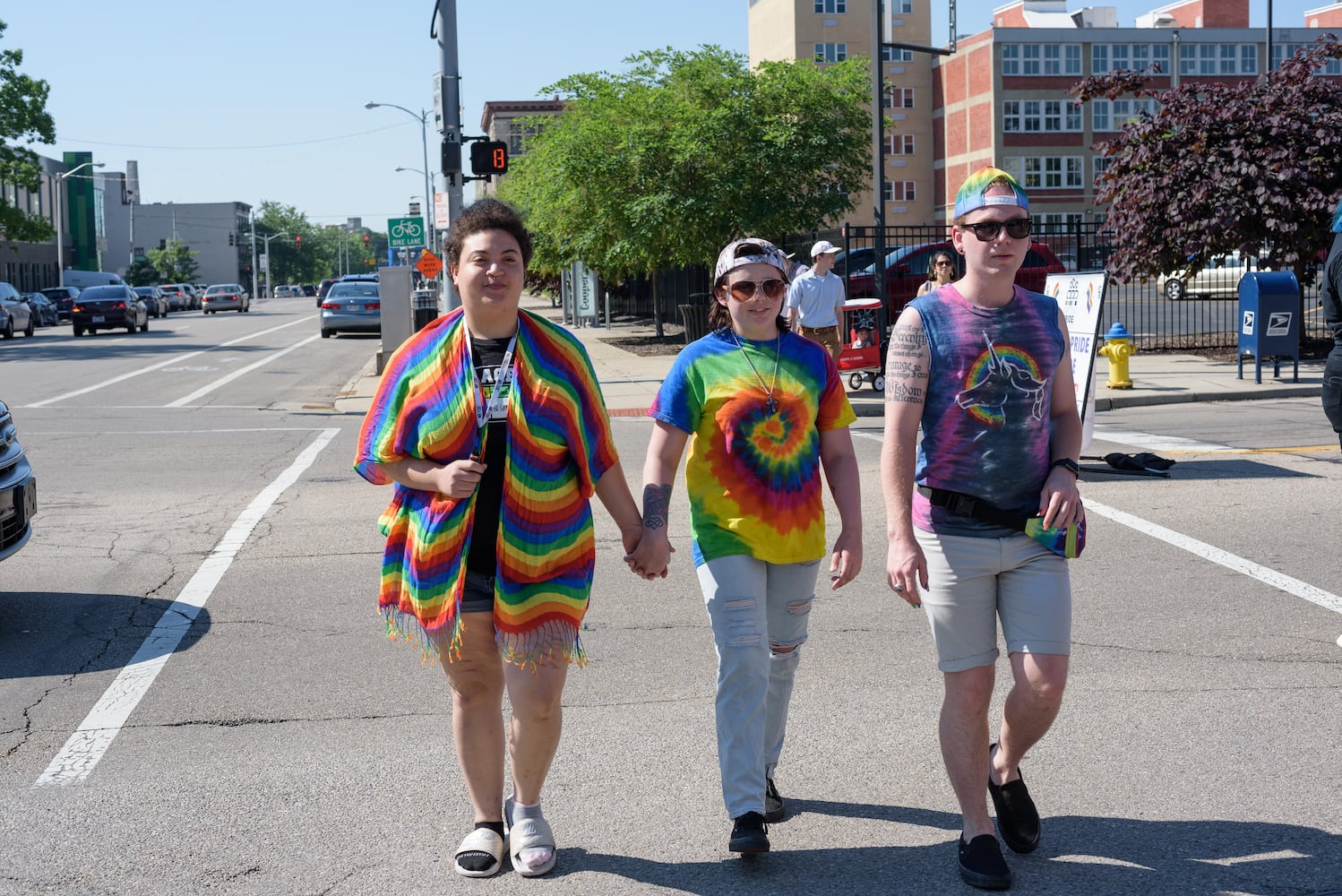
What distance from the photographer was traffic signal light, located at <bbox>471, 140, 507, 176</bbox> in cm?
1903

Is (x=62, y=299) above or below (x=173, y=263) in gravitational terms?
below

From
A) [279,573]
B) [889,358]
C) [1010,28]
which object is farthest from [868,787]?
[1010,28]

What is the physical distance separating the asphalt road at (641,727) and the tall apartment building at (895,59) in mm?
75340

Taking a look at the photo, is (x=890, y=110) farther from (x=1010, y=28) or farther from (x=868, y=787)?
(x=868, y=787)

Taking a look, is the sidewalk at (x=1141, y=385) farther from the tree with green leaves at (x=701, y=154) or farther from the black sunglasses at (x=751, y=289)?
the black sunglasses at (x=751, y=289)

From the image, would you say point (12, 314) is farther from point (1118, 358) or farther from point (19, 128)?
point (1118, 358)

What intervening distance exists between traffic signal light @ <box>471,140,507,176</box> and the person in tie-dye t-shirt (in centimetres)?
1542

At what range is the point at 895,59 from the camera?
8638cm

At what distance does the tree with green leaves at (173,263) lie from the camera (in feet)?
395

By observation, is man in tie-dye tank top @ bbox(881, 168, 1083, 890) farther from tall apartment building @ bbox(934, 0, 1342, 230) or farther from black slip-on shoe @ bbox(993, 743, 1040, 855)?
tall apartment building @ bbox(934, 0, 1342, 230)

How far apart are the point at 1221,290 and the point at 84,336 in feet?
118

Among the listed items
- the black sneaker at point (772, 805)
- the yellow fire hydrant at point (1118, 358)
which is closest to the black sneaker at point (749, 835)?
the black sneaker at point (772, 805)

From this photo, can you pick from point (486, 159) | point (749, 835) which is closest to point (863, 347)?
point (486, 159)

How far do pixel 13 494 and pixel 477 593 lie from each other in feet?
13.4
